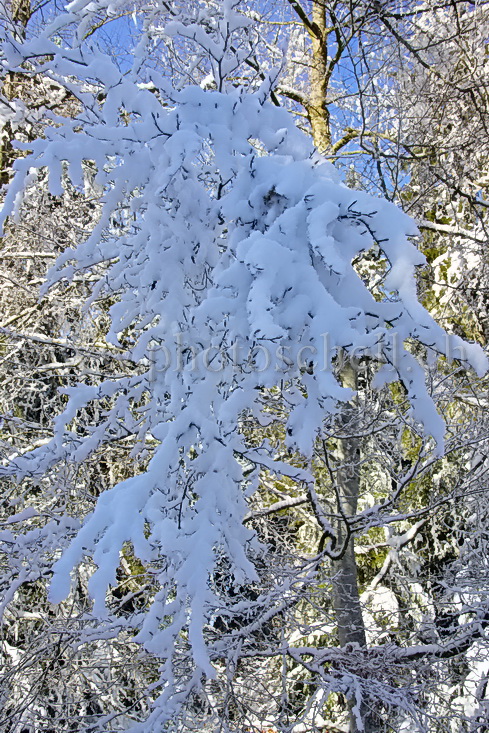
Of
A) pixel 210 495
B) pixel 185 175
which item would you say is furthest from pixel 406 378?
pixel 185 175

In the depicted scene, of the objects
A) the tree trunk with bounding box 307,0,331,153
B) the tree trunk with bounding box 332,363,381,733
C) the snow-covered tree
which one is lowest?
the tree trunk with bounding box 332,363,381,733

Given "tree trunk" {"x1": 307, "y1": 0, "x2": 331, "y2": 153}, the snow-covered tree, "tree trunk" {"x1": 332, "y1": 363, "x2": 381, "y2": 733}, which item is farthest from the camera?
"tree trunk" {"x1": 307, "y1": 0, "x2": 331, "y2": 153}

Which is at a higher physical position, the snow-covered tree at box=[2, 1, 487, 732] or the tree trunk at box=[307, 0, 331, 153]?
the tree trunk at box=[307, 0, 331, 153]

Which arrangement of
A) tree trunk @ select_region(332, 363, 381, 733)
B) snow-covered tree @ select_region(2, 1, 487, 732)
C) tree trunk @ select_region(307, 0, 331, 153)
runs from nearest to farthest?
snow-covered tree @ select_region(2, 1, 487, 732) → tree trunk @ select_region(332, 363, 381, 733) → tree trunk @ select_region(307, 0, 331, 153)

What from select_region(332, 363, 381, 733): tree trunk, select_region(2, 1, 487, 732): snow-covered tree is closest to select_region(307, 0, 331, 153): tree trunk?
select_region(332, 363, 381, 733): tree trunk

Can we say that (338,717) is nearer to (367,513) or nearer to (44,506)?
(367,513)

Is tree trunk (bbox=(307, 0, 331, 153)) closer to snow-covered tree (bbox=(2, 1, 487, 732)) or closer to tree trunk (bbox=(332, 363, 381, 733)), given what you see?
tree trunk (bbox=(332, 363, 381, 733))

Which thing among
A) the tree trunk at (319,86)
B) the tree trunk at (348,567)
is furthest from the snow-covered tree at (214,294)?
the tree trunk at (319,86)


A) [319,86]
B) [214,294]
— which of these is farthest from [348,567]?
[319,86]

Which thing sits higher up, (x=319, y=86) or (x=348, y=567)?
(x=319, y=86)

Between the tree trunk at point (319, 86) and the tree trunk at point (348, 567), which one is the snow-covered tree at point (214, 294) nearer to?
the tree trunk at point (348, 567)

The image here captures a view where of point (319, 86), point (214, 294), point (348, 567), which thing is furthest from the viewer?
point (319, 86)

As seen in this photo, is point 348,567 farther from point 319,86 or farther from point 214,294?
point 319,86

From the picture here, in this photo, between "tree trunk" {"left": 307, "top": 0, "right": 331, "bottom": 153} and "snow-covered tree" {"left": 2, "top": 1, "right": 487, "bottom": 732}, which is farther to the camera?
"tree trunk" {"left": 307, "top": 0, "right": 331, "bottom": 153}
